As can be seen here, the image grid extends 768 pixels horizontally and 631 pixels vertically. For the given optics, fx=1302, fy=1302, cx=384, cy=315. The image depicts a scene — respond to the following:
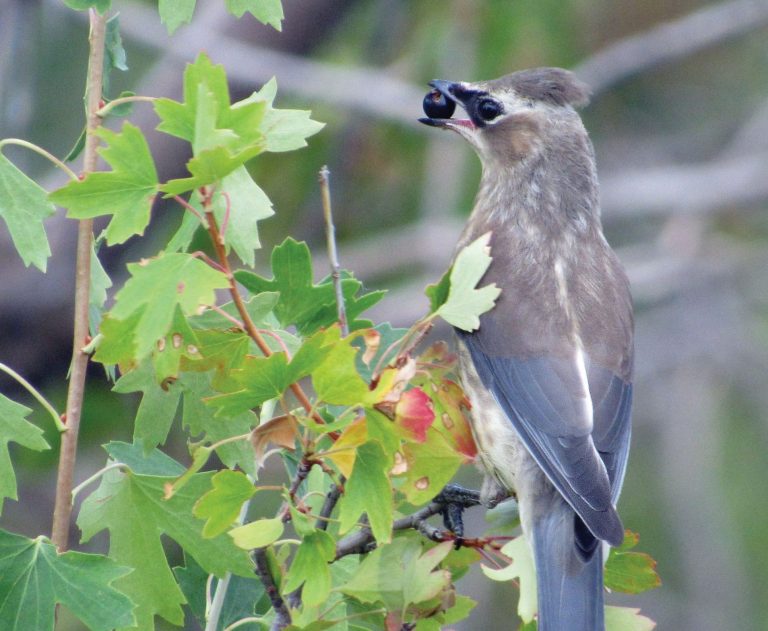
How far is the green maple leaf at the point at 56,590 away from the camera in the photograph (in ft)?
7.88

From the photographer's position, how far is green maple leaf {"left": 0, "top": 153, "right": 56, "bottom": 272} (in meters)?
2.53

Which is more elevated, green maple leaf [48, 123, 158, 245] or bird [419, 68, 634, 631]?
green maple leaf [48, 123, 158, 245]

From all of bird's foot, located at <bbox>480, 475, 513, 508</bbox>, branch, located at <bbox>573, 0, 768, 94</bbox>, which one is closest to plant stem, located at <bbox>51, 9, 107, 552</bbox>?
bird's foot, located at <bbox>480, 475, 513, 508</bbox>

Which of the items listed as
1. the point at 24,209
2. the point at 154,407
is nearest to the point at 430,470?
the point at 154,407

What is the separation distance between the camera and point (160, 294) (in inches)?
86.8

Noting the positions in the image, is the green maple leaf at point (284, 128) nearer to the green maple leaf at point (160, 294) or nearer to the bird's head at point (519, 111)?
the green maple leaf at point (160, 294)

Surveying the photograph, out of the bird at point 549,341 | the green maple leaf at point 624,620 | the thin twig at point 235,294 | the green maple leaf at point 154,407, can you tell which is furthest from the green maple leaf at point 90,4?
the green maple leaf at point 624,620

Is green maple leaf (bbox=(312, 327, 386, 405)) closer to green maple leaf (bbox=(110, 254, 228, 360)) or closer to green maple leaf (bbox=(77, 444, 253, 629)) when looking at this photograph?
green maple leaf (bbox=(110, 254, 228, 360))

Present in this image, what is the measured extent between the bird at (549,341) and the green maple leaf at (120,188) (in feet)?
3.84

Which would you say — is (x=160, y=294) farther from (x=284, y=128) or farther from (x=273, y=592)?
(x=273, y=592)

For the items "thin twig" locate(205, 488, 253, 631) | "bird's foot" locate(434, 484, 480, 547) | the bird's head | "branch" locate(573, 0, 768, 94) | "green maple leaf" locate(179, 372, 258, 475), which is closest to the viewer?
"green maple leaf" locate(179, 372, 258, 475)

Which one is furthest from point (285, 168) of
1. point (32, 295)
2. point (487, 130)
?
point (487, 130)

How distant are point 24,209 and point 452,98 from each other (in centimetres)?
198

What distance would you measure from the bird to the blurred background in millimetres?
3385
